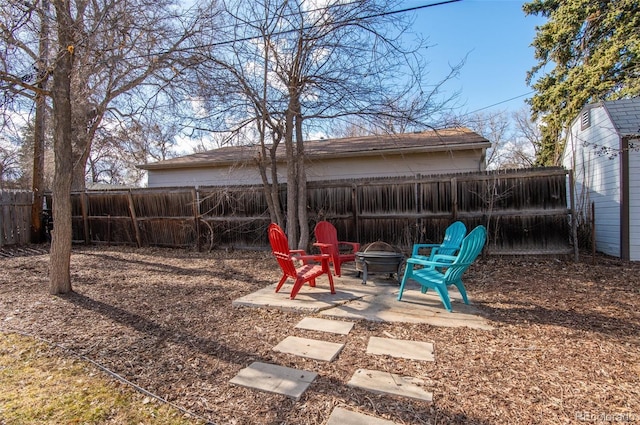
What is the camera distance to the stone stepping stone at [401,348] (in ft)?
8.80

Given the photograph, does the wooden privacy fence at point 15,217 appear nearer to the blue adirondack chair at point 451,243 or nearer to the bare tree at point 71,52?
the bare tree at point 71,52

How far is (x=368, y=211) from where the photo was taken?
732cm

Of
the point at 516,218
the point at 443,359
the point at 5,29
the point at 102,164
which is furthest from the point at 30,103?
the point at 102,164

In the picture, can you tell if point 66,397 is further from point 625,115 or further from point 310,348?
point 625,115

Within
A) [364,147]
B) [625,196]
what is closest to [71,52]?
[364,147]

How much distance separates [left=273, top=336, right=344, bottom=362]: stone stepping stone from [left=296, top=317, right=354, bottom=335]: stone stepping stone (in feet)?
0.88

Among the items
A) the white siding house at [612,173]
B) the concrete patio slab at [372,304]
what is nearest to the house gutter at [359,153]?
the white siding house at [612,173]

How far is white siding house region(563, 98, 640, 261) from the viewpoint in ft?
21.0

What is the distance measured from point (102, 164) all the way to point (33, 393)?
99.8 feet

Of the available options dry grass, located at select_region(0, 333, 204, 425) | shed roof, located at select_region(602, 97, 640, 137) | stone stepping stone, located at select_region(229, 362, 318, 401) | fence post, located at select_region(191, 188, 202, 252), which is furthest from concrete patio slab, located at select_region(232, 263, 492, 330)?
shed roof, located at select_region(602, 97, 640, 137)

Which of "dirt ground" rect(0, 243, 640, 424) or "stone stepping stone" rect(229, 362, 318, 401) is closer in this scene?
"dirt ground" rect(0, 243, 640, 424)

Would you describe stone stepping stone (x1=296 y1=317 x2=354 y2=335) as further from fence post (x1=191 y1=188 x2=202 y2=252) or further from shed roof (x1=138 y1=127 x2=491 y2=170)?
fence post (x1=191 y1=188 x2=202 y2=252)

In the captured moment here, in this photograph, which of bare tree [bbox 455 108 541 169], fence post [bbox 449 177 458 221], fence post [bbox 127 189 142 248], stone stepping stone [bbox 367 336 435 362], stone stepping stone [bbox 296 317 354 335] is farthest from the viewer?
bare tree [bbox 455 108 541 169]

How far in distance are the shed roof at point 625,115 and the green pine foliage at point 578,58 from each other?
357 cm
